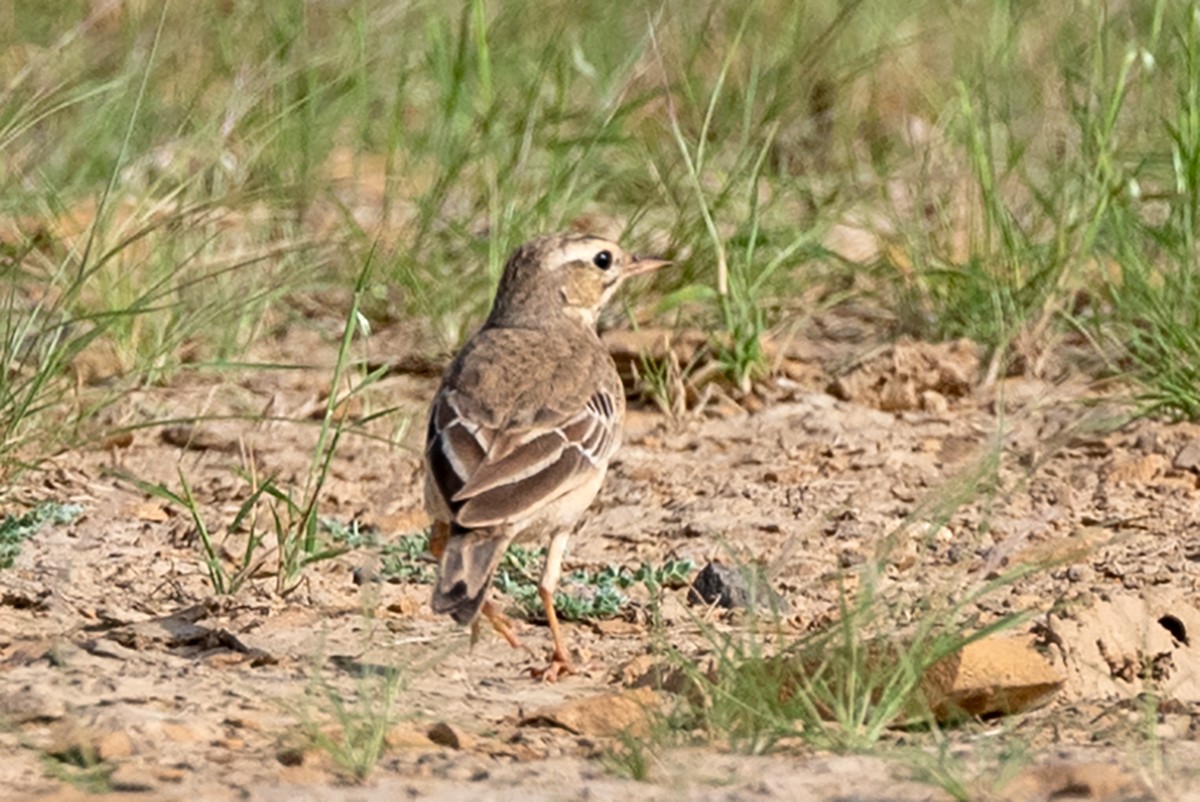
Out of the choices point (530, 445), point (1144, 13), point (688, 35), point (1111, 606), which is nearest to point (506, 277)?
point (530, 445)

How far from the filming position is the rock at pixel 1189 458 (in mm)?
6633

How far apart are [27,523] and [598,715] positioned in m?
2.22

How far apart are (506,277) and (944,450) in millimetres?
1528

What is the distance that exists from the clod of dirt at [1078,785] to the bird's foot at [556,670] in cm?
157

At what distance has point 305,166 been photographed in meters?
8.36

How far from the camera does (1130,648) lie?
16.7ft

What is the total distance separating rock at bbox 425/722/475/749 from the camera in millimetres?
4391

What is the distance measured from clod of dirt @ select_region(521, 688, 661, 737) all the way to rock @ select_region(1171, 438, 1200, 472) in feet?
8.41

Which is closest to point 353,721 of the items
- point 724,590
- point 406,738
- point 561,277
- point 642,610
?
point 406,738

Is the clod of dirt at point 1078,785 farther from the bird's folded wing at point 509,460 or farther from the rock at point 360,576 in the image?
the rock at point 360,576

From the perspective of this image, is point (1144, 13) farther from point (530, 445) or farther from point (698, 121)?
point (530, 445)

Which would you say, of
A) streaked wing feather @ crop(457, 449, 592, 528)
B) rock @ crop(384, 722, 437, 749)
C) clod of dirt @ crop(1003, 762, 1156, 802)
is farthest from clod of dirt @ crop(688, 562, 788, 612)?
clod of dirt @ crop(1003, 762, 1156, 802)

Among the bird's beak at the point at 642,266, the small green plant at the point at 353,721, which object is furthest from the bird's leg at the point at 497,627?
the bird's beak at the point at 642,266

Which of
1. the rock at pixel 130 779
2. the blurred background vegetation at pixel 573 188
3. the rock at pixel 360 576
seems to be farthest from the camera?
the blurred background vegetation at pixel 573 188
